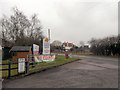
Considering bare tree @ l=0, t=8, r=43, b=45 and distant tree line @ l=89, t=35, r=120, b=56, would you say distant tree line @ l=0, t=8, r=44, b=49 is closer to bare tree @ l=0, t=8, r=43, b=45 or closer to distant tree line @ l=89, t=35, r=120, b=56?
bare tree @ l=0, t=8, r=43, b=45

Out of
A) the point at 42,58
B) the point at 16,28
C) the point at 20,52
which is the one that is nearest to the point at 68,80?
the point at 42,58

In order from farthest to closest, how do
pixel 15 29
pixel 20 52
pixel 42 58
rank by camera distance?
pixel 15 29
pixel 20 52
pixel 42 58

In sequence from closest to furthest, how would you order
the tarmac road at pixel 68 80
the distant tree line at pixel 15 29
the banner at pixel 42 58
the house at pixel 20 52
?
1. the tarmac road at pixel 68 80
2. the banner at pixel 42 58
3. the house at pixel 20 52
4. the distant tree line at pixel 15 29

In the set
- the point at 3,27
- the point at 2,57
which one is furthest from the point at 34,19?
the point at 2,57

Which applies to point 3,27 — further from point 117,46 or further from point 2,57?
point 117,46

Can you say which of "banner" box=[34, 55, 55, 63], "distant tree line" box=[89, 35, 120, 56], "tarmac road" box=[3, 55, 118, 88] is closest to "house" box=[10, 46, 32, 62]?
"banner" box=[34, 55, 55, 63]

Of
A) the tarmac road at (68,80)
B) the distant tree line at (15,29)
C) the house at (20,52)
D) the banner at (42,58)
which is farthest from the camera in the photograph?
Answer: the distant tree line at (15,29)

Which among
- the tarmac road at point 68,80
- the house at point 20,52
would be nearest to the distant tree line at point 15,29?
the house at point 20,52

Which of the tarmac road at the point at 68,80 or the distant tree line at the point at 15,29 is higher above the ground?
the distant tree line at the point at 15,29

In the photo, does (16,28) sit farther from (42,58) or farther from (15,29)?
(42,58)

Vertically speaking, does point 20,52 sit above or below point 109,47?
below

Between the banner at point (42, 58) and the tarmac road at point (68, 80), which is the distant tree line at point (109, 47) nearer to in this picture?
the tarmac road at point (68, 80)

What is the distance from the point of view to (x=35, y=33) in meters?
30.7

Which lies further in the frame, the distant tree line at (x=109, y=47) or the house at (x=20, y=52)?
the distant tree line at (x=109, y=47)
